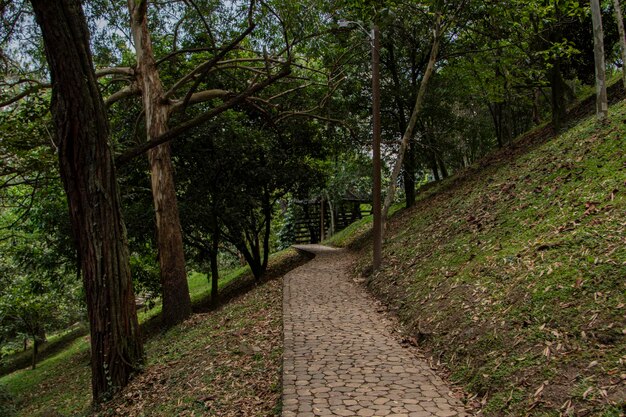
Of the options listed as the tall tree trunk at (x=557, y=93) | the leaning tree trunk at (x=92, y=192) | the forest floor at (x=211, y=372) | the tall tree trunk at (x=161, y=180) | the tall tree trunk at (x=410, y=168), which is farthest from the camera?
the tall tree trunk at (x=410, y=168)

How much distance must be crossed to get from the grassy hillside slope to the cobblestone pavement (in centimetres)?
37

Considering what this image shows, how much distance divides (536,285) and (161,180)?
7542 mm

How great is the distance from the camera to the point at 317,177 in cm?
1520

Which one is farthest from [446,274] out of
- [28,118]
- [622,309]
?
[28,118]

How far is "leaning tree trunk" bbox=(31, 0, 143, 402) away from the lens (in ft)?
17.9

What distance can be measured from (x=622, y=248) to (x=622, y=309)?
97 cm

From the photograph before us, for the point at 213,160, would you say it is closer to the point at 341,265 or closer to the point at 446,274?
the point at 341,265

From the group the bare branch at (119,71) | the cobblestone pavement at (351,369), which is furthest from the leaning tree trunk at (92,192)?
the bare branch at (119,71)

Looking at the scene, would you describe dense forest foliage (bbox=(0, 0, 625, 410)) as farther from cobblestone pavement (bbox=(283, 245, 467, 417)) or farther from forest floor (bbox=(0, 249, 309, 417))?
cobblestone pavement (bbox=(283, 245, 467, 417))

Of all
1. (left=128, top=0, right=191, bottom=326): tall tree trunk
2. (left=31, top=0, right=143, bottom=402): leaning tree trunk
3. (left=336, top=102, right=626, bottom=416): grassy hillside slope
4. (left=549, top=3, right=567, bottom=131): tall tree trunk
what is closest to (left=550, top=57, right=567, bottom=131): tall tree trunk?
(left=549, top=3, right=567, bottom=131): tall tree trunk

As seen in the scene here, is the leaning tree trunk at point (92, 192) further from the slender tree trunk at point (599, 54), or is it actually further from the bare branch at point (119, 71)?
the slender tree trunk at point (599, 54)

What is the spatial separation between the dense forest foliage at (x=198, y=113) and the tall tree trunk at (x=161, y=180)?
32 mm

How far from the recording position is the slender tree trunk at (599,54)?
7766 mm

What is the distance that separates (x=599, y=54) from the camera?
8000 mm
